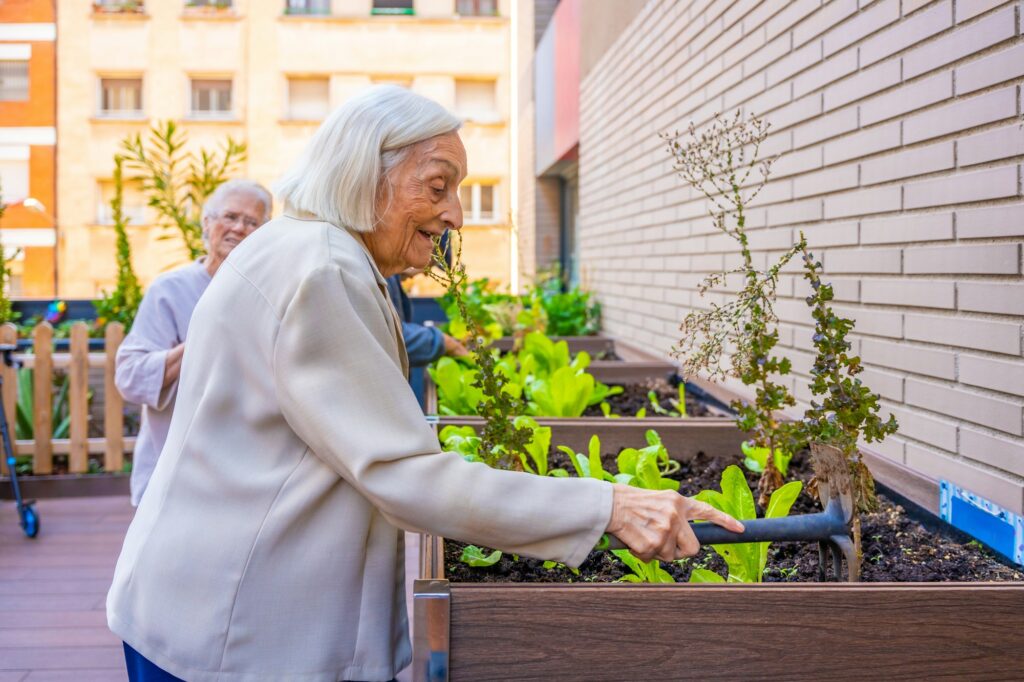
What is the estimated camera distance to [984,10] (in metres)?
1.87

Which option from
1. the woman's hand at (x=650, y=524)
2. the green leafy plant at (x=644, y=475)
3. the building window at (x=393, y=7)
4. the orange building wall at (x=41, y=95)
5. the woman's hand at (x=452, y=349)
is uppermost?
the building window at (x=393, y=7)

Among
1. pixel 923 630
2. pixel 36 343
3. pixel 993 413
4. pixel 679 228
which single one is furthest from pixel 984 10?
pixel 36 343

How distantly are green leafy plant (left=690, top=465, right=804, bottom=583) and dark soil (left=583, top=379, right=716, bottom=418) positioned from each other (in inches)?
69.1

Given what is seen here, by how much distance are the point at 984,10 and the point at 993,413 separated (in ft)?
2.53

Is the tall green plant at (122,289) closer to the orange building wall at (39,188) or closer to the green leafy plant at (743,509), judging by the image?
the green leafy plant at (743,509)

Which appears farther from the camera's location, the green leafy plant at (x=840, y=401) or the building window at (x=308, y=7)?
the building window at (x=308, y=7)

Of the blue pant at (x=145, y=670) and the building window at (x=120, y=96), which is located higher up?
the building window at (x=120, y=96)

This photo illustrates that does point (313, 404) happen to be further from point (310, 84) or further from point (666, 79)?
point (310, 84)

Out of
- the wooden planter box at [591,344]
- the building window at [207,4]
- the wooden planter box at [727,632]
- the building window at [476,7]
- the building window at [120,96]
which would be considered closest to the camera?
the wooden planter box at [727,632]

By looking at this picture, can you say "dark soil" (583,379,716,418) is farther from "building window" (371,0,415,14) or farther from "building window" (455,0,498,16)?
"building window" (455,0,498,16)

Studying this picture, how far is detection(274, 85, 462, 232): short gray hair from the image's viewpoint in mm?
1444

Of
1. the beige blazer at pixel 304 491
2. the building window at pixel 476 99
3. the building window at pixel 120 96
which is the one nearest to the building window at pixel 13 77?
the building window at pixel 120 96

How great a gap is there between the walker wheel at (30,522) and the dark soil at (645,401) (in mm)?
2961

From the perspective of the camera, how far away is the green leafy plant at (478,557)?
73.3 inches
